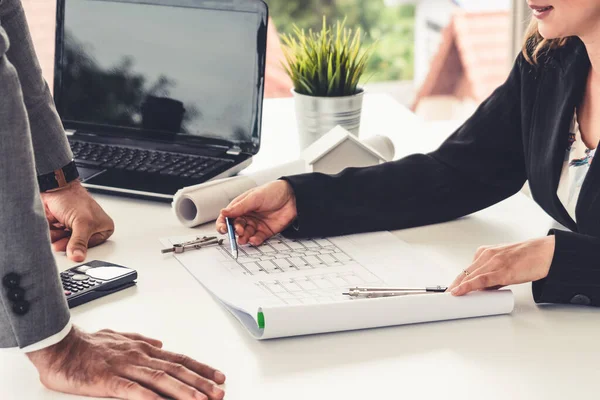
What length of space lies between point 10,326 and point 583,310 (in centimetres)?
72

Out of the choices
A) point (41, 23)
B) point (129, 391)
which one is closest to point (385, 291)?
point (129, 391)

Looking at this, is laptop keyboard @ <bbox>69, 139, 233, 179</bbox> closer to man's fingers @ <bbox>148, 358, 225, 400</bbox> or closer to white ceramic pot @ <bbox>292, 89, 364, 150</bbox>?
white ceramic pot @ <bbox>292, 89, 364, 150</bbox>

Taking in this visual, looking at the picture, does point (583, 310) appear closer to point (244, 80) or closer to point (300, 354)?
point (300, 354)

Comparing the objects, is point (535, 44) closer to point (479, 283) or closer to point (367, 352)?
point (479, 283)

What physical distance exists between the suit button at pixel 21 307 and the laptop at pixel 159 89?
23.9 inches

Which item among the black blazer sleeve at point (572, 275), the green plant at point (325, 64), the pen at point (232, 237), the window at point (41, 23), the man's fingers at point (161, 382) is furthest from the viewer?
the window at point (41, 23)

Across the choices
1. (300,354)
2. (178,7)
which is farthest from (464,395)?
(178,7)

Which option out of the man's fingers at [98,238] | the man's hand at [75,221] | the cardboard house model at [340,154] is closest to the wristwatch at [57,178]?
the man's hand at [75,221]

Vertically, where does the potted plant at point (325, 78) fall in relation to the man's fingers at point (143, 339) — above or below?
above

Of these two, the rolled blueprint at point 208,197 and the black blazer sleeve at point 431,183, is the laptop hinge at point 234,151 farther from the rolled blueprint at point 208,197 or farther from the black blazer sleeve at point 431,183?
the black blazer sleeve at point 431,183

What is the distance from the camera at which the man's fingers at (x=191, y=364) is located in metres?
0.94

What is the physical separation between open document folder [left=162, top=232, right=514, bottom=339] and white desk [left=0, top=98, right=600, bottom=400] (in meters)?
0.02

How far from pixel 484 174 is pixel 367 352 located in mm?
596

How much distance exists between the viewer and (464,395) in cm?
92
